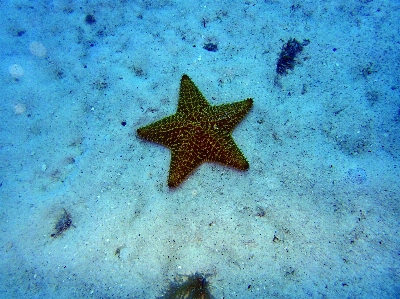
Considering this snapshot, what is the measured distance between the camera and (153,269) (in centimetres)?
510

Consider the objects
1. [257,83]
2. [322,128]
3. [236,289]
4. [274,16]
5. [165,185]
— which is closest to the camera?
[236,289]

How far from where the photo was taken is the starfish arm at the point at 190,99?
5906mm

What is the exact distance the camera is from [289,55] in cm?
691

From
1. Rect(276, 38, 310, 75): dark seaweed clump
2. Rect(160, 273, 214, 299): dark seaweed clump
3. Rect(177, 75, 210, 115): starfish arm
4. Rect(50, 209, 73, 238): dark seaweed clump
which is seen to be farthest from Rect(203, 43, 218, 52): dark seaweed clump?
Rect(160, 273, 214, 299): dark seaweed clump

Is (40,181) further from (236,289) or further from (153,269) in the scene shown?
(236,289)

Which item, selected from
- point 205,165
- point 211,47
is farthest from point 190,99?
point 211,47

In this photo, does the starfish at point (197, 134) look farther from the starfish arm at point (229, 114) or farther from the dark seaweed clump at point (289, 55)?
the dark seaweed clump at point (289, 55)

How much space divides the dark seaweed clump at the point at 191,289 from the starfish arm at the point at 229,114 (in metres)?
3.06

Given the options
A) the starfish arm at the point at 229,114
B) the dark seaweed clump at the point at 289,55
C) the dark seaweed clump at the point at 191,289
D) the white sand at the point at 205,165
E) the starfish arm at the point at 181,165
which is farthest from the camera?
the dark seaweed clump at the point at 289,55

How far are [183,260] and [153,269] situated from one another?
0.61 meters

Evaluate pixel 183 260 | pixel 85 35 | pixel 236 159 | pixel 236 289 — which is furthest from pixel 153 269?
pixel 85 35

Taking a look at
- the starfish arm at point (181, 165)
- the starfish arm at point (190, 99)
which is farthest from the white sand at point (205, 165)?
the starfish arm at point (190, 99)

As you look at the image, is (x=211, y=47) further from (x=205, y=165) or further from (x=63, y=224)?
(x=63, y=224)

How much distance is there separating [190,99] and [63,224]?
388 centimetres
